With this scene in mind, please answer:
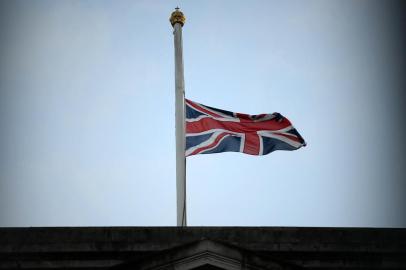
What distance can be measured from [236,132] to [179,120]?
4.95 feet

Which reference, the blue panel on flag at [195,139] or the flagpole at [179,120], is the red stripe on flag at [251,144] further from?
the flagpole at [179,120]

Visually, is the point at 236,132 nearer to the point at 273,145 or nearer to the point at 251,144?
the point at 251,144

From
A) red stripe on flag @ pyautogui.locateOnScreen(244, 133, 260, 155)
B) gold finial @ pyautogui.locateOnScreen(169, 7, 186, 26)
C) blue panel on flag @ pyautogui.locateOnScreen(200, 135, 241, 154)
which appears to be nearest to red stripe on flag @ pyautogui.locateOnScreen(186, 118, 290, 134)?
red stripe on flag @ pyautogui.locateOnScreen(244, 133, 260, 155)

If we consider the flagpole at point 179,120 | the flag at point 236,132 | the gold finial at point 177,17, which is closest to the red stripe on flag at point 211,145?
the flag at point 236,132

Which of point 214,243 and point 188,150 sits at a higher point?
point 188,150

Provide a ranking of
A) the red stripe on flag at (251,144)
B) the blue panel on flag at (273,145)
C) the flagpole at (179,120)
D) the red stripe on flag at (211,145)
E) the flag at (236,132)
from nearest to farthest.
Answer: the flagpole at (179,120), the red stripe on flag at (211,145), the flag at (236,132), the red stripe on flag at (251,144), the blue panel on flag at (273,145)

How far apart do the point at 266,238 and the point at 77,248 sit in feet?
12.3

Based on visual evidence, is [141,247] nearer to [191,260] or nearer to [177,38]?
[191,260]

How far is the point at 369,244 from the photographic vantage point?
585 inches

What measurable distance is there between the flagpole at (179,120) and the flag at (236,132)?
0.23 meters

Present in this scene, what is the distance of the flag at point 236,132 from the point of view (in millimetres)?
18406

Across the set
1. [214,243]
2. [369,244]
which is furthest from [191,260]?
[369,244]

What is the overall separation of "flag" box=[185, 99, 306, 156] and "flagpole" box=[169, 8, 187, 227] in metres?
0.23

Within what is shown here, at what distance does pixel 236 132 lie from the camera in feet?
61.7
